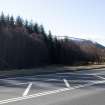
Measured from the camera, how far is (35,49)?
4603cm

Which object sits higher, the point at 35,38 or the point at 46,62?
the point at 35,38

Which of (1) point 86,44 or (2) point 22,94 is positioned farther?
(1) point 86,44

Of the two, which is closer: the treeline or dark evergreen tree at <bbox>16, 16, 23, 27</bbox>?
the treeline

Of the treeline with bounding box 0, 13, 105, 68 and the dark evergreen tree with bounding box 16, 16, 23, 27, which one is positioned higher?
the dark evergreen tree with bounding box 16, 16, 23, 27

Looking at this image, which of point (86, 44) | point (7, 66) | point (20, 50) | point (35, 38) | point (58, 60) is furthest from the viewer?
point (86, 44)

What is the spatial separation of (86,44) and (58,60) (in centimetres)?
1062

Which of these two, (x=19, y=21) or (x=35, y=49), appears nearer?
(x=35, y=49)

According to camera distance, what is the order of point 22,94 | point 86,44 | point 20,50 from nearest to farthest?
point 22,94, point 20,50, point 86,44

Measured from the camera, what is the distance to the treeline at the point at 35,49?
4147 centimetres

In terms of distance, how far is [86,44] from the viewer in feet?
198

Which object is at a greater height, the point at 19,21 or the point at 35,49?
the point at 19,21

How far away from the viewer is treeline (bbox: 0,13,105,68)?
136 ft

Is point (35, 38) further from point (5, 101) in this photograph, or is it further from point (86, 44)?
point (5, 101)

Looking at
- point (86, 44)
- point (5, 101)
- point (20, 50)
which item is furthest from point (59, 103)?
point (86, 44)
